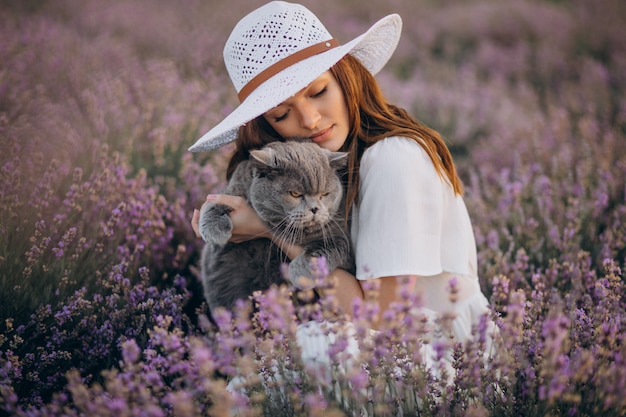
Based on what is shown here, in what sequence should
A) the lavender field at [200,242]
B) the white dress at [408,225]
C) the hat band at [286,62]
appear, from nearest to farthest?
1. the lavender field at [200,242]
2. the white dress at [408,225]
3. the hat band at [286,62]

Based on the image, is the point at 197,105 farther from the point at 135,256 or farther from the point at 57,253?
the point at 57,253

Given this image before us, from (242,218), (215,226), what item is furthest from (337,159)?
(215,226)

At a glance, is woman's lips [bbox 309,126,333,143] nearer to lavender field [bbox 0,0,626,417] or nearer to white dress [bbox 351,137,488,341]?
white dress [bbox 351,137,488,341]

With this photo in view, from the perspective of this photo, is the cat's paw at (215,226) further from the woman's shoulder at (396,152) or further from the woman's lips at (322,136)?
the woman's shoulder at (396,152)

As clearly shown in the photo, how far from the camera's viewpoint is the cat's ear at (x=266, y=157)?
7.42 feet

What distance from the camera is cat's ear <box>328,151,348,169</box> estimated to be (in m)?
2.32

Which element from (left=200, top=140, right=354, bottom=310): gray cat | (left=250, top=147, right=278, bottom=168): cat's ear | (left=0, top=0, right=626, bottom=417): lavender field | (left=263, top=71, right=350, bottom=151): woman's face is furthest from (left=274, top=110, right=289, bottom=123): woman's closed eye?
(left=0, top=0, right=626, bottom=417): lavender field

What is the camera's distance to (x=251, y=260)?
8.37 feet

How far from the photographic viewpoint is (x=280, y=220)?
2426 mm

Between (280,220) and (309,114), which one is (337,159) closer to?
(309,114)

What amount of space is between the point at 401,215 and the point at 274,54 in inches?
37.2

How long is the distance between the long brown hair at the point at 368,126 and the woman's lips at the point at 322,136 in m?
0.12

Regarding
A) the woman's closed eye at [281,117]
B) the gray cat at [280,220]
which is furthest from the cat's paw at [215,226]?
the woman's closed eye at [281,117]

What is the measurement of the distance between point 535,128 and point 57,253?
4.77 meters
